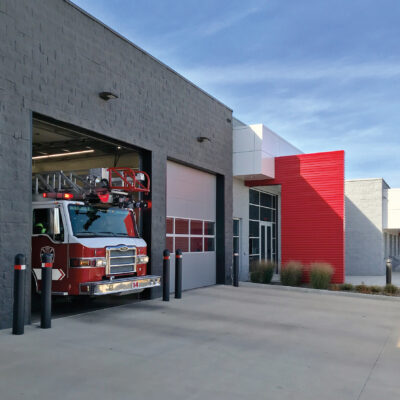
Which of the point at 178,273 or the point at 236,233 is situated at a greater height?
the point at 236,233

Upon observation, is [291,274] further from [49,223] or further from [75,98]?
[75,98]

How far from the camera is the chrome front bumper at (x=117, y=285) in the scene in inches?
364

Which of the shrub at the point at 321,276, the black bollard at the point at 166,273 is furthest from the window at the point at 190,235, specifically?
the shrub at the point at 321,276

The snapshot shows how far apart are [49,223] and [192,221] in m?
6.35

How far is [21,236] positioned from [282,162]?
41.2 feet

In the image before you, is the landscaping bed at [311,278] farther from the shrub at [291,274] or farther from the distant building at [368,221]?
the distant building at [368,221]

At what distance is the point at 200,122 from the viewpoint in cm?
1547

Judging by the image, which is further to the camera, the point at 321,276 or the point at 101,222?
the point at 321,276

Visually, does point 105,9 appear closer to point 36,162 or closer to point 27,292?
point 27,292

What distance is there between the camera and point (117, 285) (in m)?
9.73

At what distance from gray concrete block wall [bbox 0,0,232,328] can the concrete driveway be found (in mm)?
2012

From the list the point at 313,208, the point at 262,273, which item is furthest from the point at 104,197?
the point at 313,208

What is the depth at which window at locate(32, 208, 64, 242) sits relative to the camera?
9.69 meters

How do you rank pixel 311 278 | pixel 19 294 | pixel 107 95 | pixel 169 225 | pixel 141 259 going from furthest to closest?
pixel 311 278 → pixel 169 225 → pixel 141 259 → pixel 107 95 → pixel 19 294
